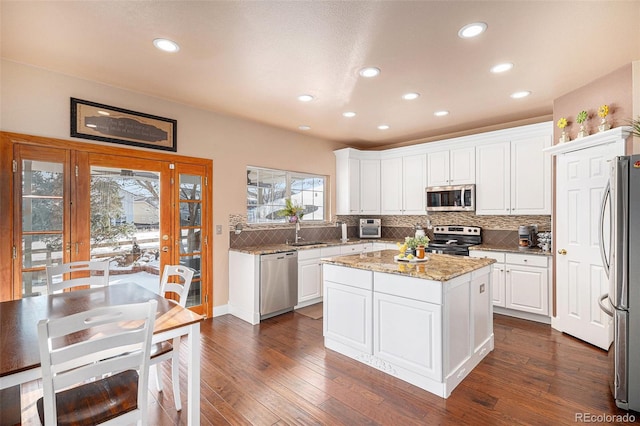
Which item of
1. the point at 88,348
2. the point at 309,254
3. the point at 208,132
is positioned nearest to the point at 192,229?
the point at 208,132

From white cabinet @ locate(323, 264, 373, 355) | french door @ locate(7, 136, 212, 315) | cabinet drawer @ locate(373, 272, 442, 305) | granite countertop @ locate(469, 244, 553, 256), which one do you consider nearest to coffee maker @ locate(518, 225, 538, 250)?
granite countertop @ locate(469, 244, 553, 256)

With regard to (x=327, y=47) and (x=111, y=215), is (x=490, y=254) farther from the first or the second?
(x=111, y=215)

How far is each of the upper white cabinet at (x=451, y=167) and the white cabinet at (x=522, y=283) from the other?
4.09 ft

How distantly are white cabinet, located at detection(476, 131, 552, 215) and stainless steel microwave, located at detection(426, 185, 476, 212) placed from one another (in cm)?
10

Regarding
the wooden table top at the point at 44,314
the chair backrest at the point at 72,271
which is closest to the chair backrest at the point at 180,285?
the wooden table top at the point at 44,314

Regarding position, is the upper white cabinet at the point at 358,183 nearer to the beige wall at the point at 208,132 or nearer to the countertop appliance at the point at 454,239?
the beige wall at the point at 208,132

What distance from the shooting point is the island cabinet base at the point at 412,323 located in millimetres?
2340

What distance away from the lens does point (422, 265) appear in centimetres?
272

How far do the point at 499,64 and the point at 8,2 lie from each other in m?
3.66

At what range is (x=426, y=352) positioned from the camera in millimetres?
2389

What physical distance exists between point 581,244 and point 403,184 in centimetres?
273

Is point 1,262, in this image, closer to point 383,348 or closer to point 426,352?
point 383,348

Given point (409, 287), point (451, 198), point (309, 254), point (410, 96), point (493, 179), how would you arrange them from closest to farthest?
1. point (409, 287)
2. point (410, 96)
3. point (493, 179)
4. point (309, 254)
5. point (451, 198)

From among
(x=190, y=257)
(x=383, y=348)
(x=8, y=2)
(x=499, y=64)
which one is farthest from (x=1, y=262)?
(x=499, y=64)
